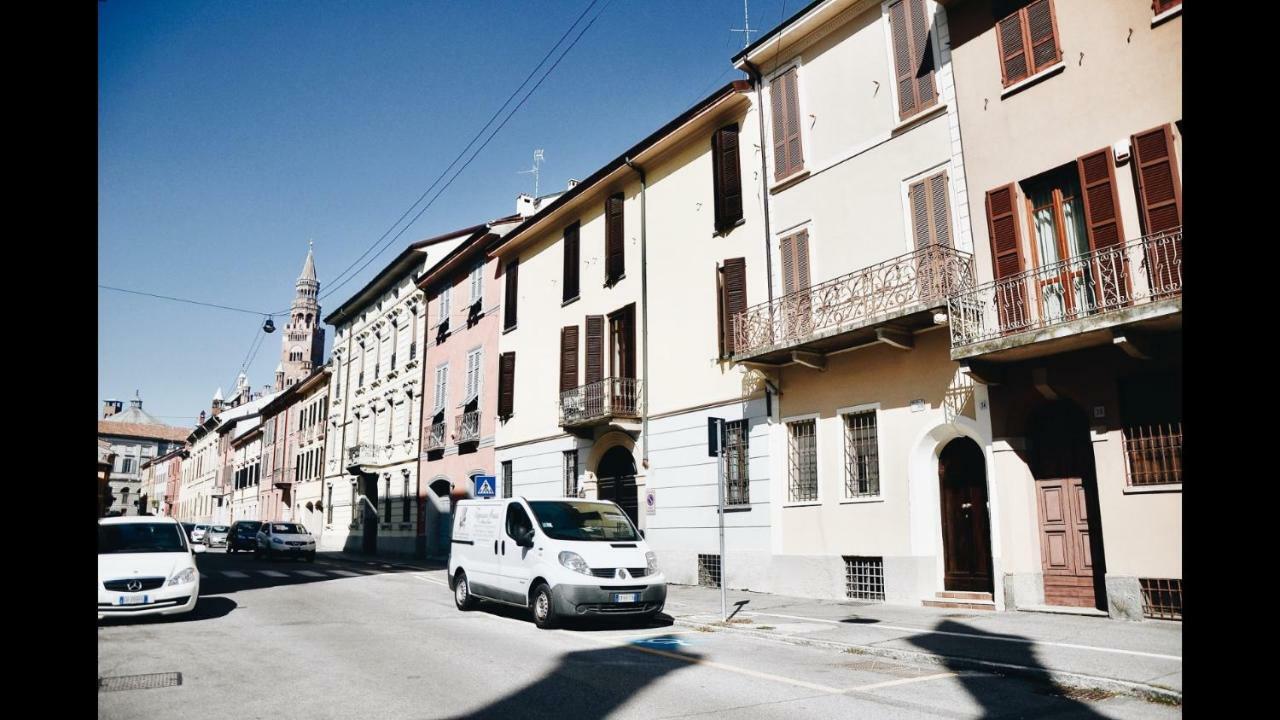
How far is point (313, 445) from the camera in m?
49.0

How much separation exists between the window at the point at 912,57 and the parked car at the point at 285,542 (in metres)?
25.4

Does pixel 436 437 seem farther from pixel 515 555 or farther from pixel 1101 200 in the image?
pixel 1101 200

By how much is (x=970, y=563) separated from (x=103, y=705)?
12.1 m

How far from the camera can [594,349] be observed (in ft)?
76.1

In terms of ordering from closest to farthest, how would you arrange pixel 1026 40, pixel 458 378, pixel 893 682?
pixel 893 682 → pixel 1026 40 → pixel 458 378

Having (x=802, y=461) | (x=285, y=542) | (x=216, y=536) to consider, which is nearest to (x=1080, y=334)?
(x=802, y=461)

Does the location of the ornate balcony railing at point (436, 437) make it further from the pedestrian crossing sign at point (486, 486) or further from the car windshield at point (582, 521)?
the car windshield at point (582, 521)

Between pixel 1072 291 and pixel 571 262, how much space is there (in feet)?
50.3

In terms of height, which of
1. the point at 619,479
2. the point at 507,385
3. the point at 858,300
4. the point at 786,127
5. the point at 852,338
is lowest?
the point at 619,479

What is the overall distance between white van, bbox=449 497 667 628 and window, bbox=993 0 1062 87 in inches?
377

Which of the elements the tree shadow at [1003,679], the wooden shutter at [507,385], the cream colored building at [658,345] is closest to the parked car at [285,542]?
the wooden shutter at [507,385]
